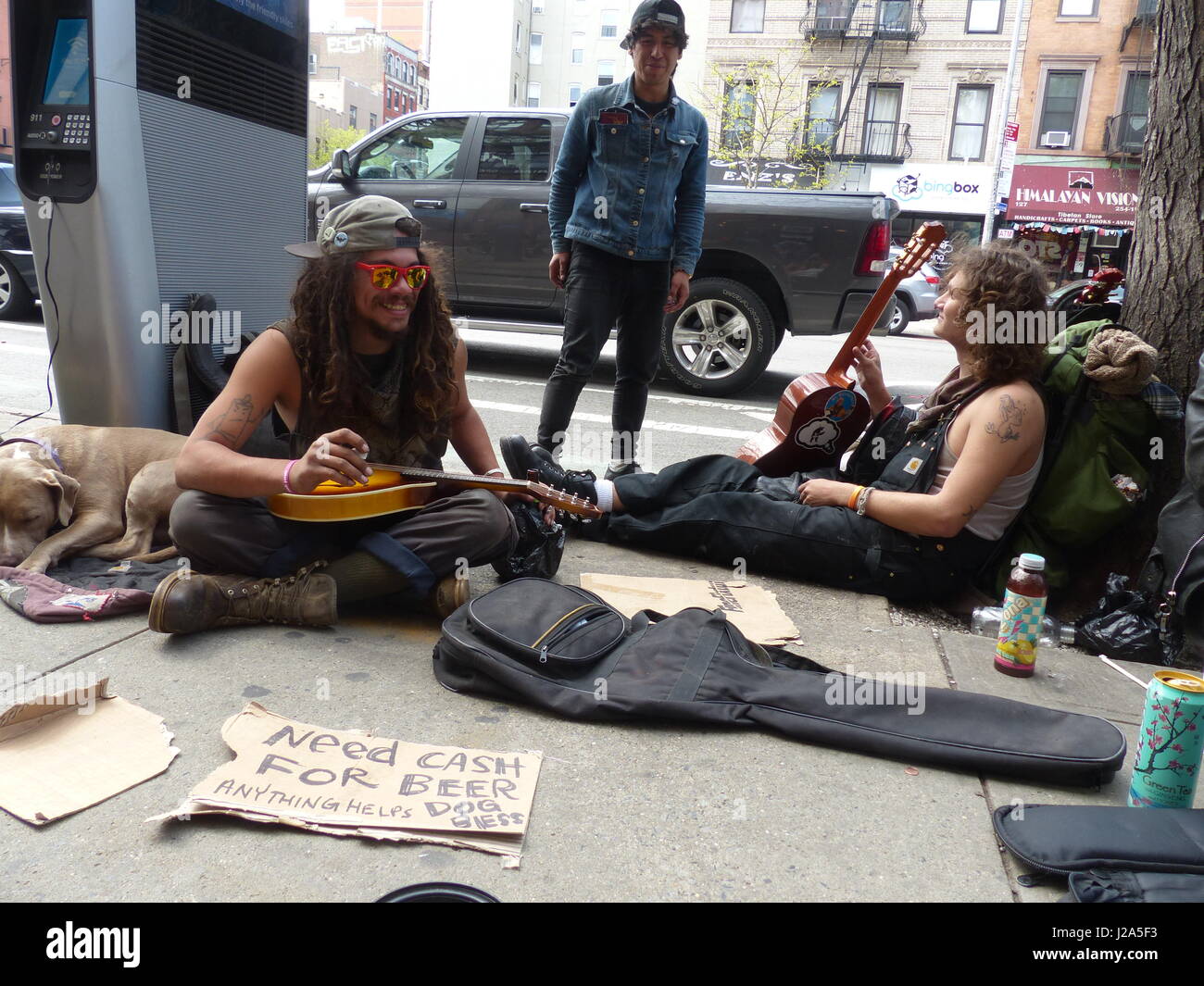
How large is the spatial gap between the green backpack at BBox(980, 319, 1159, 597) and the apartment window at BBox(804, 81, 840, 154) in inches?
993

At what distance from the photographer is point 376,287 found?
9.21ft

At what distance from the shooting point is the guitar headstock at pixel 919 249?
13.4 ft

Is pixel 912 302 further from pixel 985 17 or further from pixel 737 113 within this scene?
pixel 985 17

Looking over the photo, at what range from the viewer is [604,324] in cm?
426

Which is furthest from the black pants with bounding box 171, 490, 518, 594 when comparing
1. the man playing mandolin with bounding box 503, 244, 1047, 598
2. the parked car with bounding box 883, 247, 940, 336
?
the parked car with bounding box 883, 247, 940, 336

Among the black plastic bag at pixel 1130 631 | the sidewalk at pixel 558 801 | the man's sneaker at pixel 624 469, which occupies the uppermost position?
the man's sneaker at pixel 624 469

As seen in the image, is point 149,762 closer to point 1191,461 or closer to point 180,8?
point 1191,461

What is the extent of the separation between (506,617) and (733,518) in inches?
51.7

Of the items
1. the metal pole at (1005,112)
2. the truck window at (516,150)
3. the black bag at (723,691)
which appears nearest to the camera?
the black bag at (723,691)

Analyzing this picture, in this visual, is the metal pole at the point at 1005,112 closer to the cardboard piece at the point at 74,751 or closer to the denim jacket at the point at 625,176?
the denim jacket at the point at 625,176

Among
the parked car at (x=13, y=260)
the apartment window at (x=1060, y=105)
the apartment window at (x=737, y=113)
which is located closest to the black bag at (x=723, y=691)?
the parked car at (x=13, y=260)

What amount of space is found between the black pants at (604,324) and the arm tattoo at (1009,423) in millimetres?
1726

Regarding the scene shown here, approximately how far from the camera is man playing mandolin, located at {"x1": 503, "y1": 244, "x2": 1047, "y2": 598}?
3080mm

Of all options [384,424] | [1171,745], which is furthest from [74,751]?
[1171,745]
